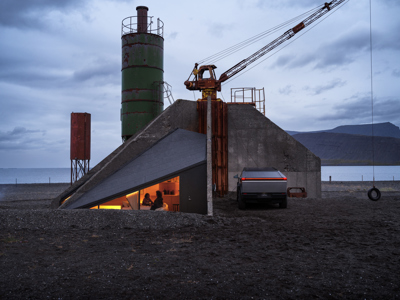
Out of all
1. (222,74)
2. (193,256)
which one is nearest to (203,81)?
(222,74)

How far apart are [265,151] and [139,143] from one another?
8.53m

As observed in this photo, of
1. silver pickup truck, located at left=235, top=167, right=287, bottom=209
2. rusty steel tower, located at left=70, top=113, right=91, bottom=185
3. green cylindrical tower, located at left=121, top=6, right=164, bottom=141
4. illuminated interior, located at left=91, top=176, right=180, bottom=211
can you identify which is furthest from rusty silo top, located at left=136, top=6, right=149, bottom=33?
silver pickup truck, located at left=235, top=167, right=287, bottom=209

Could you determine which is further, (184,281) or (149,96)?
(149,96)

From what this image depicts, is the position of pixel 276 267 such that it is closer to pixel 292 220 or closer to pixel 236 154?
pixel 292 220

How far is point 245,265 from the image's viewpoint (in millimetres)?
6641

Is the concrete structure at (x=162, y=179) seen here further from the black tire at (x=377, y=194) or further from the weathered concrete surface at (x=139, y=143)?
the black tire at (x=377, y=194)

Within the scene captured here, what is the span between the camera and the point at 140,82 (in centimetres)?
2527

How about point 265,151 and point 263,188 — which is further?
point 265,151

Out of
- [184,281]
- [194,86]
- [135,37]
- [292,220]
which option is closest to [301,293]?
[184,281]

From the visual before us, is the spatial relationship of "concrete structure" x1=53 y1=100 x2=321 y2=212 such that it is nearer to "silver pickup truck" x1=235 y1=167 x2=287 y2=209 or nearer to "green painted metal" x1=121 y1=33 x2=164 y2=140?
"green painted metal" x1=121 y1=33 x2=164 y2=140

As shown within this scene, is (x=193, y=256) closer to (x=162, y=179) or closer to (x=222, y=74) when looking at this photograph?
(x=162, y=179)

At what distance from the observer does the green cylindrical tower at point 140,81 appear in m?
25.3

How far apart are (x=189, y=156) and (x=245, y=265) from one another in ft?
28.1

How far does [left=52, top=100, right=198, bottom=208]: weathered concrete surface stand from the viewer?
608 inches
